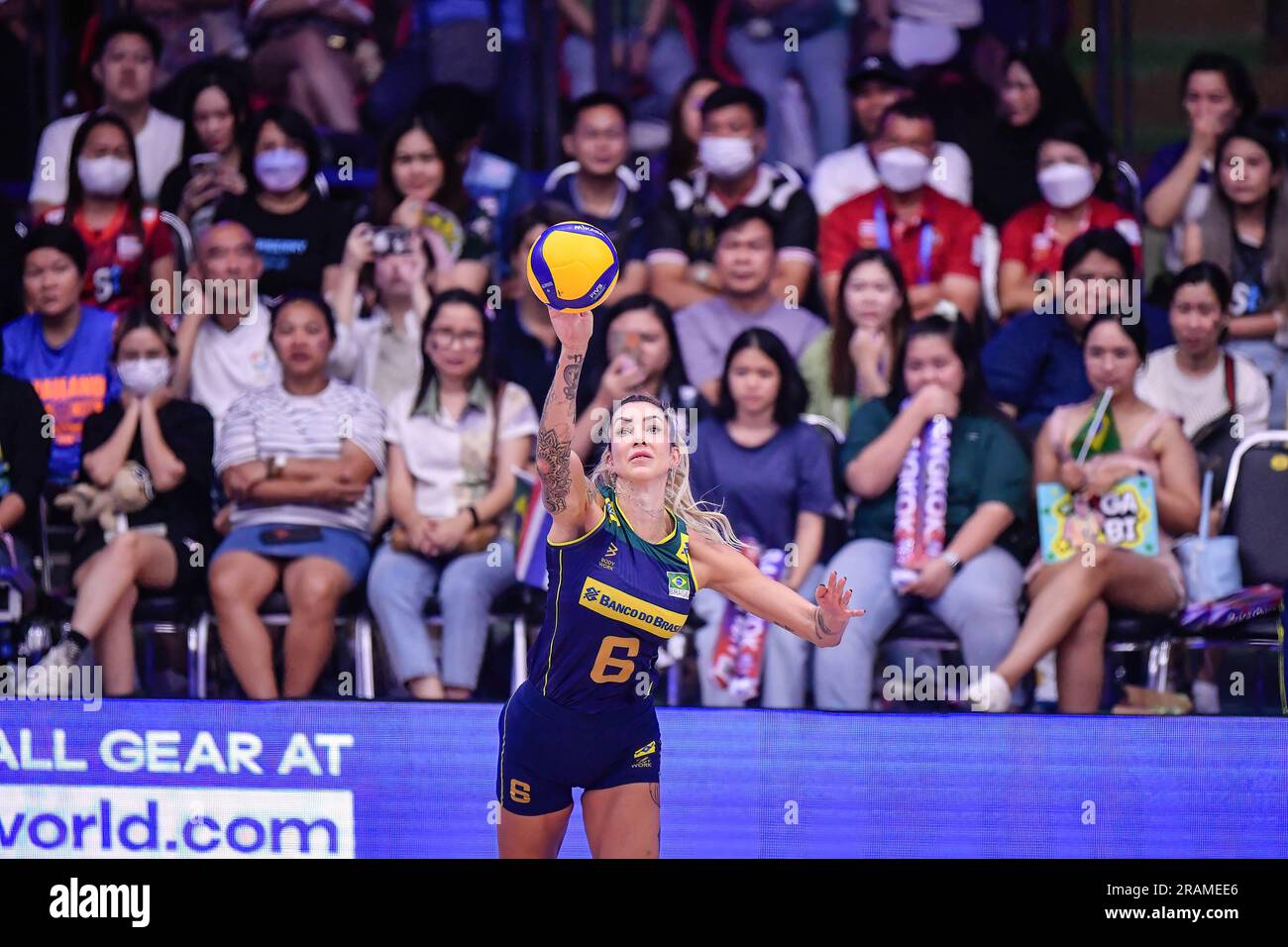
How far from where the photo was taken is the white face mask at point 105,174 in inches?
325

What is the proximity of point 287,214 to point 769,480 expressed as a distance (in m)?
2.67

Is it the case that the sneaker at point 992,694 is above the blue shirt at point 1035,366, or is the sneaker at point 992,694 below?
below

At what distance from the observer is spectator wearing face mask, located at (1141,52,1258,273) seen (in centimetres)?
827

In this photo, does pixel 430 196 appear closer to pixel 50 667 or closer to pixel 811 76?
pixel 811 76

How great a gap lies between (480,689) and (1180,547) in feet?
9.39

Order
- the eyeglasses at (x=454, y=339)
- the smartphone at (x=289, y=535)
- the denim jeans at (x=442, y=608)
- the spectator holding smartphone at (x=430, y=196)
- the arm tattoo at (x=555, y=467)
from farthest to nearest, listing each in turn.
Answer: the spectator holding smartphone at (x=430, y=196), the eyeglasses at (x=454, y=339), the smartphone at (x=289, y=535), the denim jeans at (x=442, y=608), the arm tattoo at (x=555, y=467)

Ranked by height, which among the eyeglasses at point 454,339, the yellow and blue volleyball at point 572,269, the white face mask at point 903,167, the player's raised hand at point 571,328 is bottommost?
the player's raised hand at point 571,328

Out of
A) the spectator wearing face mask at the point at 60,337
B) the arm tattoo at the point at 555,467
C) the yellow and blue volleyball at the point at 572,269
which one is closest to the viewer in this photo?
the yellow and blue volleyball at the point at 572,269

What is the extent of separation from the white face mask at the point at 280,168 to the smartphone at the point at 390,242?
502 mm

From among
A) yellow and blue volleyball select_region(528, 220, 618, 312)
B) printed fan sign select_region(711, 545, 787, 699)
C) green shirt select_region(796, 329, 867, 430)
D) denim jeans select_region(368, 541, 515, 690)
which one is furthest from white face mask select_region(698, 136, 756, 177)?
yellow and blue volleyball select_region(528, 220, 618, 312)

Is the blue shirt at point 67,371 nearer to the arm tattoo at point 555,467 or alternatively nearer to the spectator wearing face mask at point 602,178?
the spectator wearing face mask at point 602,178

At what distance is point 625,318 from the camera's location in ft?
24.9

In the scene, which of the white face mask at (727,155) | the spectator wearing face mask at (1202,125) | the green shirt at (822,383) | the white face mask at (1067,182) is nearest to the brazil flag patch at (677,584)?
the green shirt at (822,383)

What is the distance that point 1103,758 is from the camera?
659cm
